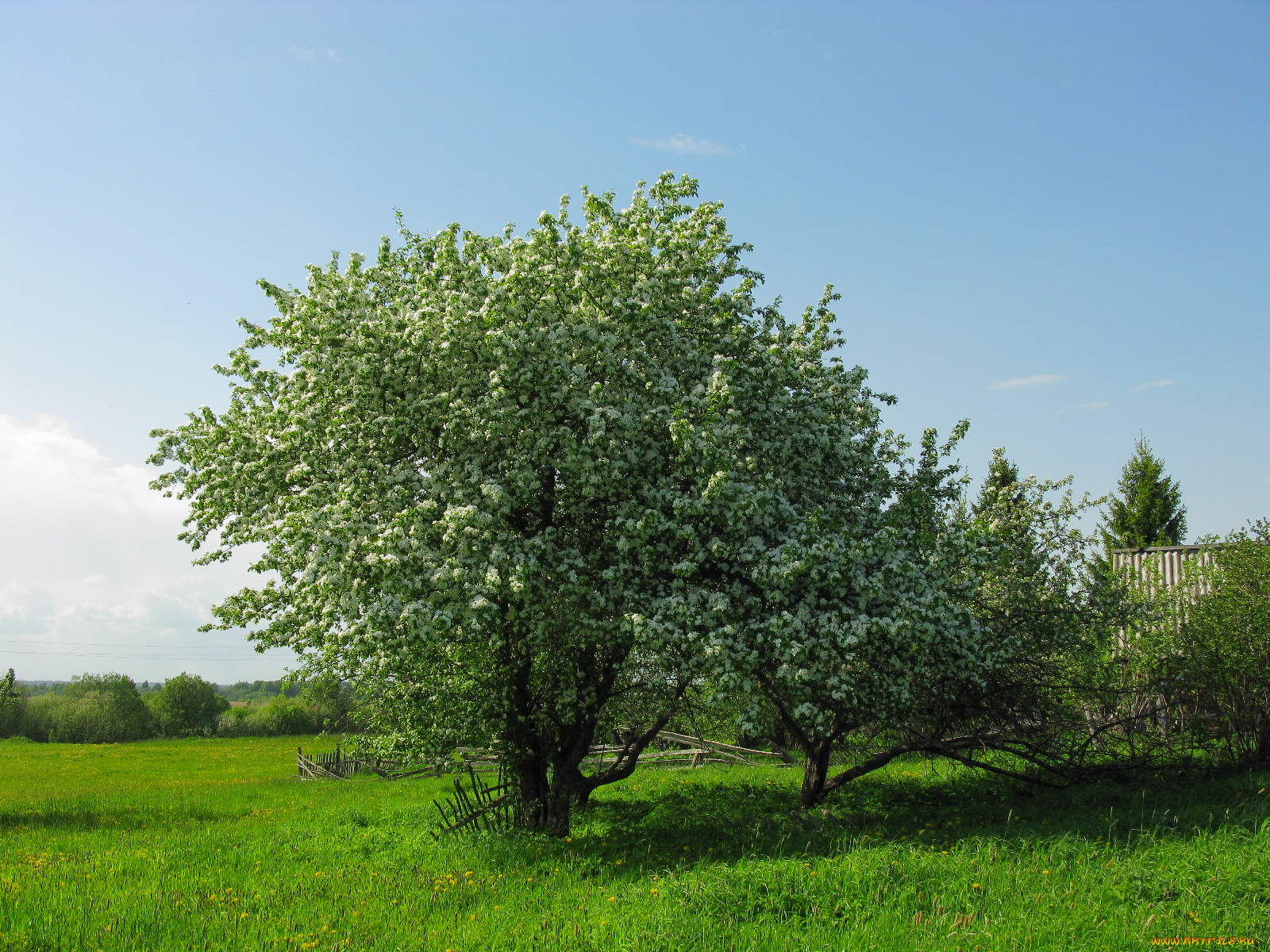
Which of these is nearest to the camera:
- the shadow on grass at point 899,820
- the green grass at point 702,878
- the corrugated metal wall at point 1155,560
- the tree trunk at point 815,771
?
the green grass at point 702,878

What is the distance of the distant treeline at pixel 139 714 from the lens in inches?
3162

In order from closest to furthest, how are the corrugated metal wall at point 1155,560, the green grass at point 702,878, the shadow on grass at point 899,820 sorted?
1. the green grass at point 702,878
2. the shadow on grass at point 899,820
3. the corrugated metal wall at point 1155,560

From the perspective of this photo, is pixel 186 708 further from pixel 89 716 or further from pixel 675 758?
pixel 675 758

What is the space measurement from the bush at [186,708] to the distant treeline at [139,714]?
8 cm

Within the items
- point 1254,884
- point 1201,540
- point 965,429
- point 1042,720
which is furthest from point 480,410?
point 1201,540

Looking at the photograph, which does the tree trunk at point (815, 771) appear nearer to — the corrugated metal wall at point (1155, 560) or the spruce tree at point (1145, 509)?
the corrugated metal wall at point (1155, 560)

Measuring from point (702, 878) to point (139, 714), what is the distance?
9382cm

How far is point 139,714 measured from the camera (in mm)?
85312

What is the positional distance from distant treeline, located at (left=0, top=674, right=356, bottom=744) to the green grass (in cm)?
6525

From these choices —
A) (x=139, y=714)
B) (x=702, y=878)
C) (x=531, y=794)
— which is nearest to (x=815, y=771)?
(x=531, y=794)

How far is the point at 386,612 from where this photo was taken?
1202cm

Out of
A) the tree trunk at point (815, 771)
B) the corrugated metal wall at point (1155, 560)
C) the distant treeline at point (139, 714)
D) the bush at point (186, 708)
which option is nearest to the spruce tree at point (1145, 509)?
the corrugated metal wall at point (1155, 560)

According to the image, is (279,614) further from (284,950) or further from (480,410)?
(284,950)

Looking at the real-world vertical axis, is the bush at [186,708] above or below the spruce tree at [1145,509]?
below
